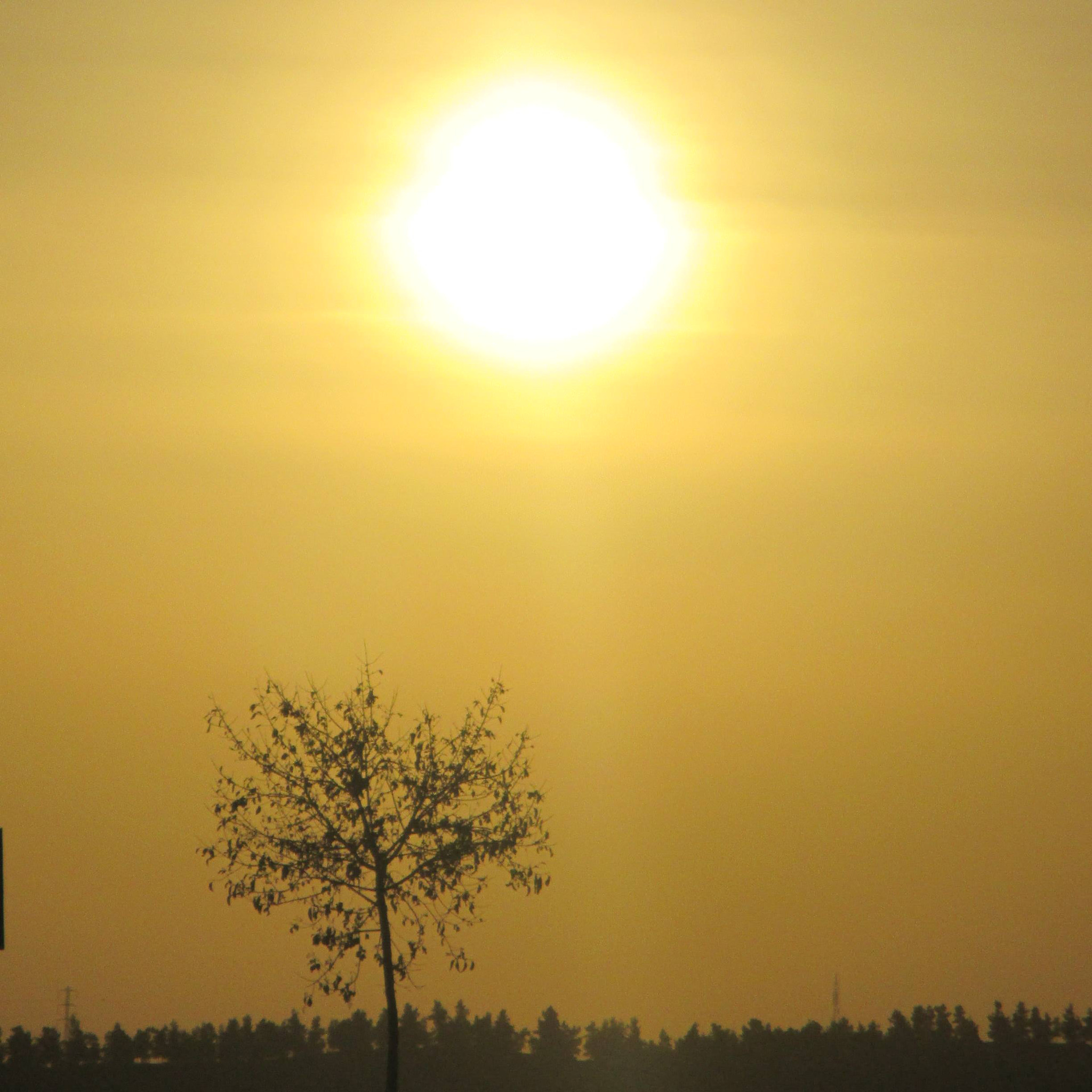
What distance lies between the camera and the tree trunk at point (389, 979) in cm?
3678

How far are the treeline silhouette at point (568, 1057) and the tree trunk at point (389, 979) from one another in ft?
61.1

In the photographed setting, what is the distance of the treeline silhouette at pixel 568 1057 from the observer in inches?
2101

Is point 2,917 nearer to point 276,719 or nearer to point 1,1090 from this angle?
point 276,719

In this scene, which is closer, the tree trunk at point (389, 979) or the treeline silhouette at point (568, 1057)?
the tree trunk at point (389, 979)

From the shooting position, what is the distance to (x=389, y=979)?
37438 mm

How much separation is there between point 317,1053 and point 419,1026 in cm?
347

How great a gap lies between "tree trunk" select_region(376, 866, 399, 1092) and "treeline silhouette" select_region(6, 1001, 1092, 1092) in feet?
61.1

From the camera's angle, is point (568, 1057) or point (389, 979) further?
point (568, 1057)

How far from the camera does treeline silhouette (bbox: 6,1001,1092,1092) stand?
2101 inches

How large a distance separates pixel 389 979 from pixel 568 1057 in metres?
21.4

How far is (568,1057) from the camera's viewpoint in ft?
187

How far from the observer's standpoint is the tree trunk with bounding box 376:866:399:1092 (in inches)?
1448

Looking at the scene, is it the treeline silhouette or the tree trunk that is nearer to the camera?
the tree trunk

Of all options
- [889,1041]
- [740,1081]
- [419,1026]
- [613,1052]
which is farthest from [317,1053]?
[889,1041]
